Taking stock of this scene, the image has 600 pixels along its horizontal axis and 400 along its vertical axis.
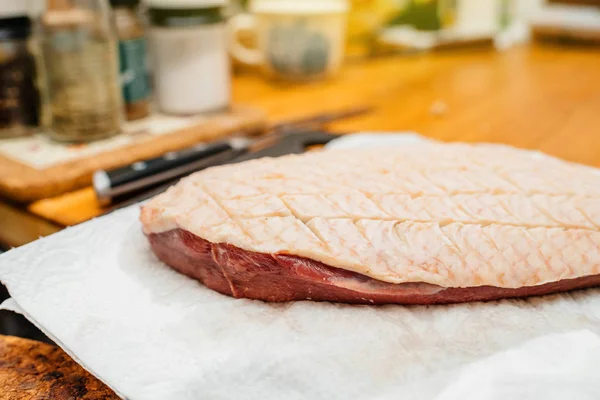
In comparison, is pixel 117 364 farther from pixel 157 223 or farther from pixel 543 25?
pixel 543 25

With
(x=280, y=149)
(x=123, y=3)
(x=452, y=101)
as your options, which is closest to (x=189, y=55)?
(x=123, y=3)

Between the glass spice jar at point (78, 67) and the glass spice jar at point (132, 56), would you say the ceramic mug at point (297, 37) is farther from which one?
the glass spice jar at point (78, 67)

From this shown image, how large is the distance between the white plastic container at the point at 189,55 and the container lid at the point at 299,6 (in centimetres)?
43

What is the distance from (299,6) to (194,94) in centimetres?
70

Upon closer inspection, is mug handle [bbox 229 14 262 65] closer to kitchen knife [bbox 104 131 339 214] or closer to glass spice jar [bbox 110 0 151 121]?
glass spice jar [bbox 110 0 151 121]

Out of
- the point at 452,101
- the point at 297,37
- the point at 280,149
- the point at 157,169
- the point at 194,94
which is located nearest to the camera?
the point at 157,169

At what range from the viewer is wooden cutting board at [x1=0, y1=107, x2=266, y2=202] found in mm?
1270

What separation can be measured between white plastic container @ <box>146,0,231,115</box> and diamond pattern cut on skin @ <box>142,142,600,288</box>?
0.88m

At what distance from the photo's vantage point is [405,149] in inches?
44.5

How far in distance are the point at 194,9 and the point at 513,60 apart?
1793 mm

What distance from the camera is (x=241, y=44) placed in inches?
100

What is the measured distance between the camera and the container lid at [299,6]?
2164mm

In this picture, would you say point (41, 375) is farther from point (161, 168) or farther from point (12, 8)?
point (12, 8)

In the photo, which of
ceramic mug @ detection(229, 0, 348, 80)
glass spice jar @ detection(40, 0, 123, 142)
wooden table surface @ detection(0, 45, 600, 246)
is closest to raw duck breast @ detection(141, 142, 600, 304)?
wooden table surface @ detection(0, 45, 600, 246)
